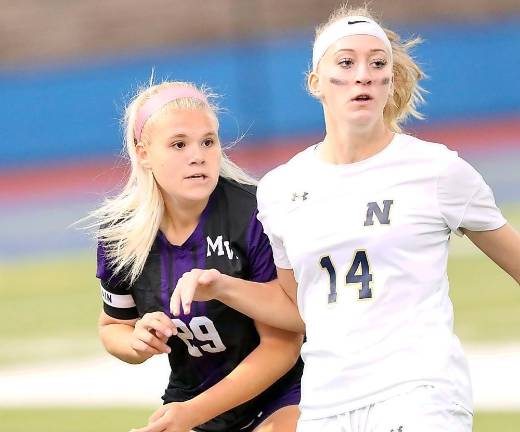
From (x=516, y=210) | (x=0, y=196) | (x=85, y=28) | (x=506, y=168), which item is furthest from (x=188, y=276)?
(x=85, y=28)

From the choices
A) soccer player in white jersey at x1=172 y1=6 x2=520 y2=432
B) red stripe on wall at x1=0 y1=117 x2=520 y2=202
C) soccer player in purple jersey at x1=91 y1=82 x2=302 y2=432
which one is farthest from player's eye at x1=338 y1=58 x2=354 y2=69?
red stripe on wall at x1=0 y1=117 x2=520 y2=202

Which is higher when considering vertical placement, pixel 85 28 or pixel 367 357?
pixel 85 28

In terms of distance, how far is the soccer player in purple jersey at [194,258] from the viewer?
402cm

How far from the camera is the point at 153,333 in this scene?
3.77 metres

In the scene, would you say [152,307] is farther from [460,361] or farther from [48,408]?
[48,408]

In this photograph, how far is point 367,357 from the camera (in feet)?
11.4

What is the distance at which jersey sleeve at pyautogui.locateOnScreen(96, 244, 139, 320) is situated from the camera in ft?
14.0

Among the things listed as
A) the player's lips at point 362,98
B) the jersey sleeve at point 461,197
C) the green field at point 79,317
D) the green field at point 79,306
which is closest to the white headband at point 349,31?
the player's lips at point 362,98

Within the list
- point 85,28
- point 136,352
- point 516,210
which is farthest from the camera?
point 85,28

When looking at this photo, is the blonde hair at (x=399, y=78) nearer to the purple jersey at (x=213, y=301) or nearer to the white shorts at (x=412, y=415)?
the purple jersey at (x=213, y=301)

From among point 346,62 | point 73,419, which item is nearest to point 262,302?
point 346,62

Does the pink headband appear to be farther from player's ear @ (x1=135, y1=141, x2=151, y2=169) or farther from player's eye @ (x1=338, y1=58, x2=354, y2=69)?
player's eye @ (x1=338, y1=58, x2=354, y2=69)

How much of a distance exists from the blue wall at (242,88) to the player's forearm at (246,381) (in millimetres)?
11613

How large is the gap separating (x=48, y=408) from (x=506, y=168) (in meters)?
9.26
